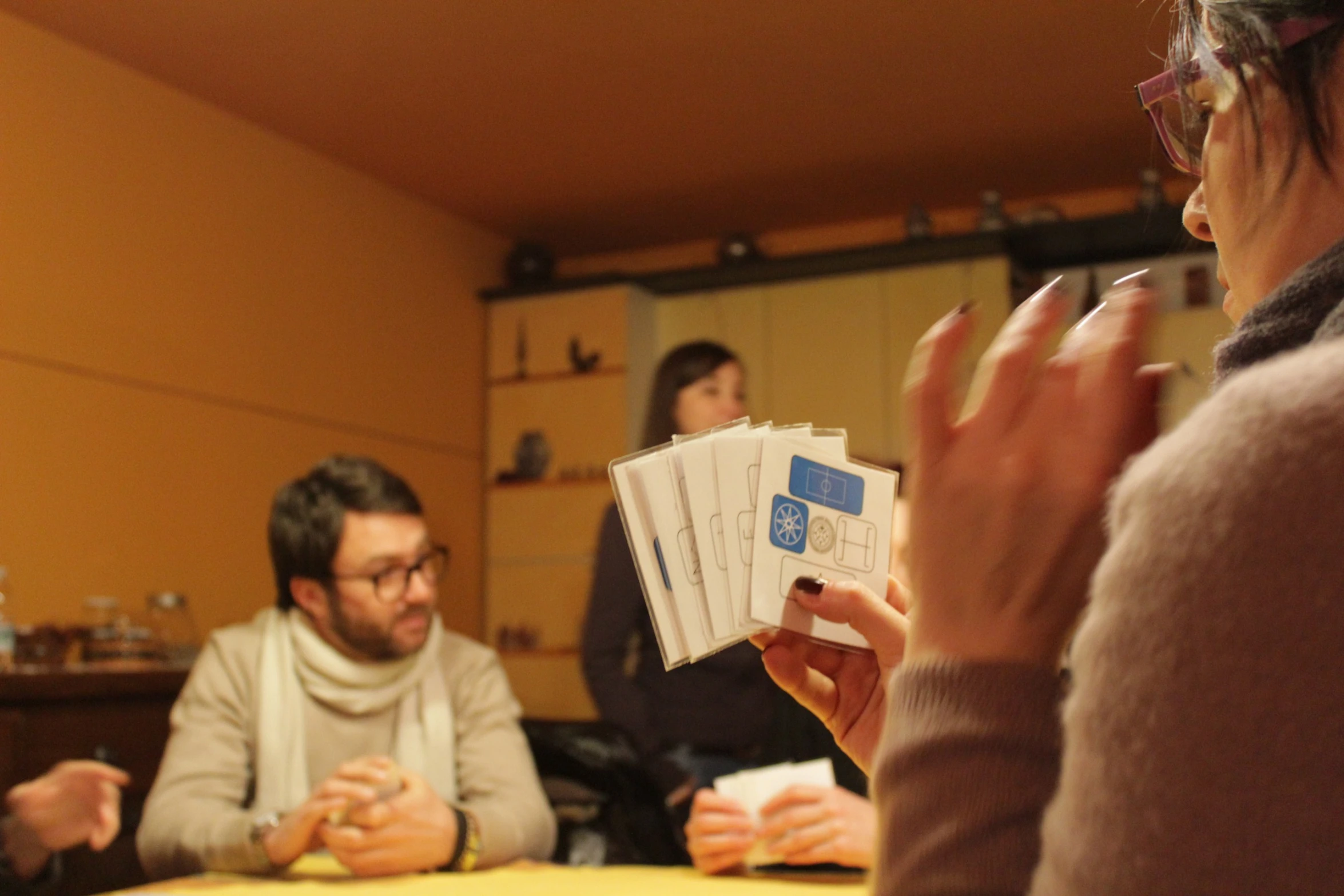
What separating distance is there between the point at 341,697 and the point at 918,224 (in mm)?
2999

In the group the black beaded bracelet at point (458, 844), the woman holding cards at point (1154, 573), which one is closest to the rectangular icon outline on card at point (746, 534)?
the woman holding cards at point (1154, 573)

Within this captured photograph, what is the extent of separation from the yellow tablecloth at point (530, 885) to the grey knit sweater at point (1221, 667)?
1.08 meters

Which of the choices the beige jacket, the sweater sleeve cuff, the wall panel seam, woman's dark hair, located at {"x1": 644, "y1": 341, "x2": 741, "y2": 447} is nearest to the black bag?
the beige jacket

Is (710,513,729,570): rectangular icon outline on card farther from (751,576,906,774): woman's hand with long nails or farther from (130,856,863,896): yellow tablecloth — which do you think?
(130,856,863,896): yellow tablecloth

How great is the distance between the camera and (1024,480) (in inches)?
20.1

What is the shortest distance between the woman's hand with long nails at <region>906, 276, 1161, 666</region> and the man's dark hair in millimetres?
1915

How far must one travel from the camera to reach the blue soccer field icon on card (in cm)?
94

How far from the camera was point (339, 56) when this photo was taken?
11.5 ft

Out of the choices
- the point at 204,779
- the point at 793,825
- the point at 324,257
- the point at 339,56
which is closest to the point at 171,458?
the point at 324,257

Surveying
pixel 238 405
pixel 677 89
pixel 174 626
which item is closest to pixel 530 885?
pixel 174 626

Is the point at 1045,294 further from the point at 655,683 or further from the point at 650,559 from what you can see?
the point at 655,683

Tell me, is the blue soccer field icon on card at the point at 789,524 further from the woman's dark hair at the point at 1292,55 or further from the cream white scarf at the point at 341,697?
the cream white scarf at the point at 341,697

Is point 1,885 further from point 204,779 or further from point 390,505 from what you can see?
point 390,505

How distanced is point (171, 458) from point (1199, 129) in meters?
3.55
